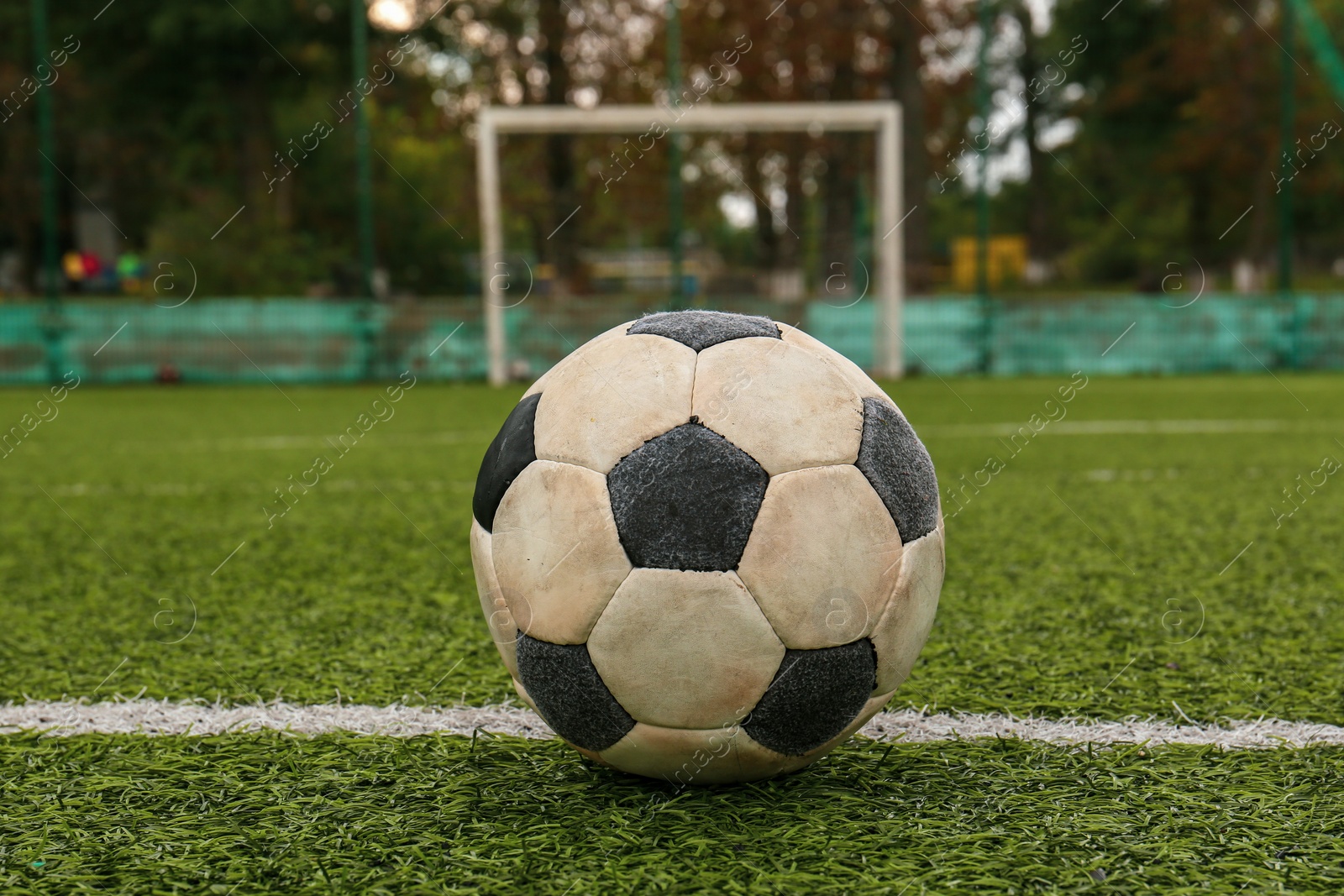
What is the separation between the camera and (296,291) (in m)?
17.3

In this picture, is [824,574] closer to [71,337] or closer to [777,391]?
[777,391]

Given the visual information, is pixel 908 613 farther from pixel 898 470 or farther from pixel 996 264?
pixel 996 264

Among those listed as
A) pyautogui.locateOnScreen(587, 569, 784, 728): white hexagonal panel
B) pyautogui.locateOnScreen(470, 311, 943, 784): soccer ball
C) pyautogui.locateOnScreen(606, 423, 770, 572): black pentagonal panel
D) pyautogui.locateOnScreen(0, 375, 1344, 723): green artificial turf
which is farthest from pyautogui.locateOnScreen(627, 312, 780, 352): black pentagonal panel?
pyautogui.locateOnScreen(0, 375, 1344, 723): green artificial turf

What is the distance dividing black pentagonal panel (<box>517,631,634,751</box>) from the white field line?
1.30 ft

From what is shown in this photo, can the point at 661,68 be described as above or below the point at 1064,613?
above

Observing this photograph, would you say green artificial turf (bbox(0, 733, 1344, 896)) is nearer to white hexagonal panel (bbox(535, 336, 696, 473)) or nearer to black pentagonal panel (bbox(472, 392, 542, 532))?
black pentagonal panel (bbox(472, 392, 542, 532))

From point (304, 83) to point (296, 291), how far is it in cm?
813

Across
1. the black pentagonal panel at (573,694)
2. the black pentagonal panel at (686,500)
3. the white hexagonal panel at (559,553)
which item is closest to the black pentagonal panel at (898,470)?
the black pentagonal panel at (686,500)

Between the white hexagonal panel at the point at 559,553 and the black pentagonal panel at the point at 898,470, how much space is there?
439 mm

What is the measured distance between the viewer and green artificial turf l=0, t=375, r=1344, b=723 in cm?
270

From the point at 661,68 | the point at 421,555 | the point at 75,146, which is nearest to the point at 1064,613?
the point at 421,555

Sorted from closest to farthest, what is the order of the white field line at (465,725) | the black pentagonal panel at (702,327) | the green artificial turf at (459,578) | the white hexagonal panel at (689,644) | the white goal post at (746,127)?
the white hexagonal panel at (689,644)
the black pentagonal panel at (702,327)
the white field line at (465,725)
the green artificial turf at (459,578)
the white goal post at (746,127)

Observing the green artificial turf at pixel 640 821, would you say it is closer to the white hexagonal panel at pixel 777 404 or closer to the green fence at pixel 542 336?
the white hexagonal panel at pixel 777 404

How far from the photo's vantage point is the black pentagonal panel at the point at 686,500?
1825 millimetres
